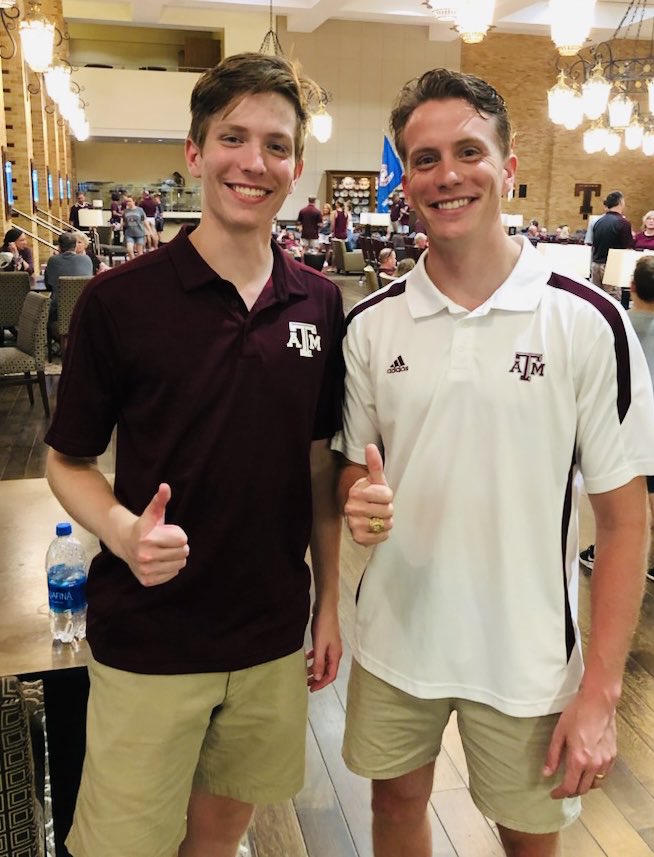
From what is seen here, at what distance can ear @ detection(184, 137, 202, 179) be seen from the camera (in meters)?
1.43

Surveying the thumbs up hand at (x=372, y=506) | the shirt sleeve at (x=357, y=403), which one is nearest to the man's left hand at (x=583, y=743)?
the thumbs up hand at (x=372, y=506)

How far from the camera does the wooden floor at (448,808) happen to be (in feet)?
7.36

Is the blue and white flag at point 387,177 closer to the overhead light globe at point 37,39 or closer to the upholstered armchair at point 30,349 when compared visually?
the overhead light globe at point 37,39

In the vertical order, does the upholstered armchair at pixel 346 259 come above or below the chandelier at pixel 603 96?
below

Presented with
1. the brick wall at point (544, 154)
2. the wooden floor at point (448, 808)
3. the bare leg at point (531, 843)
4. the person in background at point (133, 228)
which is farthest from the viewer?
the brick wall at point (544, 154)

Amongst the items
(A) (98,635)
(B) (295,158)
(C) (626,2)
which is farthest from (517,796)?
A: (C) (626,2)

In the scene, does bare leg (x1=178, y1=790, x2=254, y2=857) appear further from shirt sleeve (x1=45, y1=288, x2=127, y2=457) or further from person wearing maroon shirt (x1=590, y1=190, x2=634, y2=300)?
person wearing maroon shirt (x1=590, y1=190, x2=634, y2=300)

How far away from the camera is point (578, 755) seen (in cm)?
133

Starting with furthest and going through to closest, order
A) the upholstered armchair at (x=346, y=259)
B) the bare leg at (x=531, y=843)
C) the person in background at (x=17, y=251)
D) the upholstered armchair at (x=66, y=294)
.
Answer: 1. the upholstered armchair at (x=346, y=259)
2. the person in background at (x=17, y=251)
3. the upholstered armchair at (x=66, y=294)
4. the bare leg at (x=531, y=843)

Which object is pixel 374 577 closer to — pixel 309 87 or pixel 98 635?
pixel 98 635

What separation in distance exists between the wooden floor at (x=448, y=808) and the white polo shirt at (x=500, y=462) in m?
1.04

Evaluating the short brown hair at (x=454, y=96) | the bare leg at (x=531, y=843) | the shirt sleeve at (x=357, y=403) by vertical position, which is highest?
the short brown hair at (x=454, y=96)

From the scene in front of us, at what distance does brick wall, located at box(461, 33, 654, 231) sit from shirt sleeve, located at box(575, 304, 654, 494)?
20.6 meters

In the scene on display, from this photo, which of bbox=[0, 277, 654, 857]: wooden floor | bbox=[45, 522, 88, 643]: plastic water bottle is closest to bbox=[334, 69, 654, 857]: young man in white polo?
bbox=[45, 522, 88, 643]: plastic water bottle
